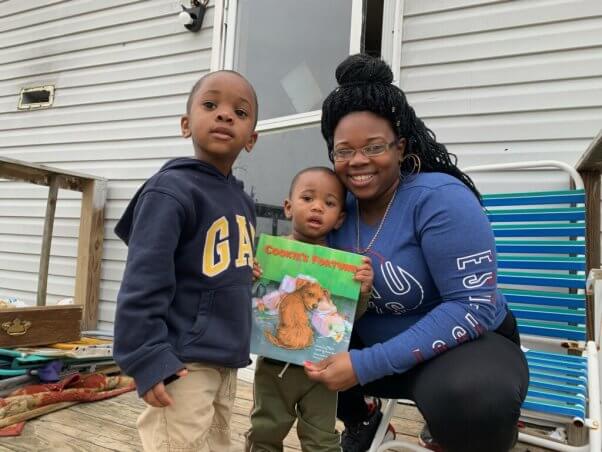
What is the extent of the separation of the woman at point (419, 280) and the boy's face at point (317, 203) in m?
0.05

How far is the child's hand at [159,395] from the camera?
97cm

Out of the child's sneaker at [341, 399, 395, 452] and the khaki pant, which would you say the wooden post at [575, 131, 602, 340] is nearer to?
the child's sneaker at [341, 399, 395, 452]

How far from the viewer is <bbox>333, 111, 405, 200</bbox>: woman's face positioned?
125 cm

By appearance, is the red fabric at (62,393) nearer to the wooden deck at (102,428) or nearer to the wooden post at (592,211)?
the wooden deck at (102,428)

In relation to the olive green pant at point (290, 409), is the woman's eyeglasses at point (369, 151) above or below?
above

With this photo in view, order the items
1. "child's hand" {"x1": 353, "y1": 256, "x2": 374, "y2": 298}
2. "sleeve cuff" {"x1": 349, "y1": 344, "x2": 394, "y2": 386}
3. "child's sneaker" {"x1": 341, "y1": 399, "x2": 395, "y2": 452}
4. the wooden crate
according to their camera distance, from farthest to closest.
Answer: the wooden crate, "child's sneaker" {"x1": 341, "y1": 399, "x2": 395, "y2": 452}, "child's hand" {"x1": 353, "y1": 256, "x2": 374, "y2": 298}, "sleeve cuff" {"x1": 349, "y1": 344, "x2": 394, "y2": 386}

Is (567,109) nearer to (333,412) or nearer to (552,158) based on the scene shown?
(552,158)

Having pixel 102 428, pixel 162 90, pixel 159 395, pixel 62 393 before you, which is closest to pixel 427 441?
pixel 159 395

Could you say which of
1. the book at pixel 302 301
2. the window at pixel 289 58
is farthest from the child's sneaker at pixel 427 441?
the window at pixel 289 58

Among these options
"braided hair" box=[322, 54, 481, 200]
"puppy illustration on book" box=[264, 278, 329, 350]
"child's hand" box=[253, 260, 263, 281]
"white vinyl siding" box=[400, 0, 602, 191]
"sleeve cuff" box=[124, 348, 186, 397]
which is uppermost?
"white vinyl siding" box=[400, 0, 602, 191]

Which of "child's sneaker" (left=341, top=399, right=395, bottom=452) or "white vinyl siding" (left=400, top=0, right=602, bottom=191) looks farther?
"white vinyl siding" (left=400, top=0, right=602, bottom=191)

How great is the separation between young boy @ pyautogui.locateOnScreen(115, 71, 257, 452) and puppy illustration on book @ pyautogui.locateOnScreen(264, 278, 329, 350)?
0.12 m

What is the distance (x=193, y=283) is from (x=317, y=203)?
46 centimetres

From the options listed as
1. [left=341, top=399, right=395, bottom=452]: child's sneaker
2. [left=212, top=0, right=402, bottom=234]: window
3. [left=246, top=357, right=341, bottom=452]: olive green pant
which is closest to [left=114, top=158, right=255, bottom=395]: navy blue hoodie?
[left=246, top=357, right=341, bottom=452]: olive green pant
